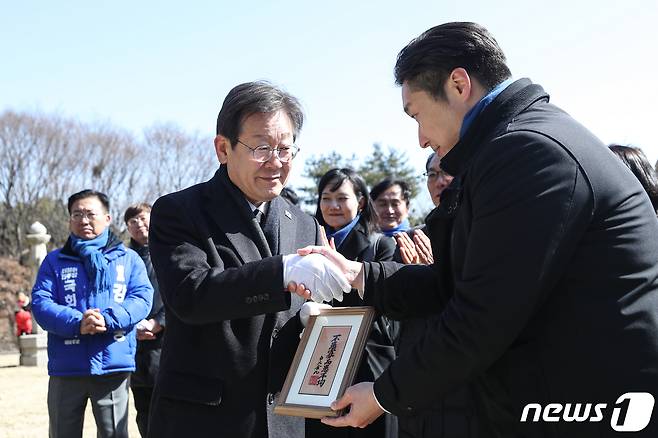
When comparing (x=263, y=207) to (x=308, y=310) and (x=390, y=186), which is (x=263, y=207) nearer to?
(x=308, y=310)

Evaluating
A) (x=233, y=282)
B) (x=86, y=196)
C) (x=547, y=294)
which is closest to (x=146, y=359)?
(x=86, y=196)

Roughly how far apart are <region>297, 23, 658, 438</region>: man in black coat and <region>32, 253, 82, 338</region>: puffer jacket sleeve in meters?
4.01

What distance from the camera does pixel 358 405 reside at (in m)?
2.31

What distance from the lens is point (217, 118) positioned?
10.2ft

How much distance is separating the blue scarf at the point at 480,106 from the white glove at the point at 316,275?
0.74 meters

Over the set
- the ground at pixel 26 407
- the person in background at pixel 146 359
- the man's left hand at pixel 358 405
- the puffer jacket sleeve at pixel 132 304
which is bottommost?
the ground at pixel 26 407

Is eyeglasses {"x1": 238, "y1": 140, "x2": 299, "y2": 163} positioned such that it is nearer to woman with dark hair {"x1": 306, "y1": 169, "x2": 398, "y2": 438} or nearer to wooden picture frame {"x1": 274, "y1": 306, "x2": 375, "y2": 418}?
Answer: wooden picture frame {"x1": 274, "y1": 306, "x2": 375, "y2": 418}

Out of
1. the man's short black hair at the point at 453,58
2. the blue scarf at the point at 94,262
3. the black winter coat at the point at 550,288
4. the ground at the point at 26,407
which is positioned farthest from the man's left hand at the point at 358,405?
the ground at the point at 26,407

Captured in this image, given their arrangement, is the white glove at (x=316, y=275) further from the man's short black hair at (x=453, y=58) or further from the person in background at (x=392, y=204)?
the person in background at (x=392, y=204)

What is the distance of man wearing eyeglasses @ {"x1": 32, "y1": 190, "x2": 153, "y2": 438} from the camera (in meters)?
5.62

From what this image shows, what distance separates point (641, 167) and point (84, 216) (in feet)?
13.9

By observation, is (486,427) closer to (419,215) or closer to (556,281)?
(556,281)

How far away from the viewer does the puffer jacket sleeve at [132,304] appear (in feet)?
18.7

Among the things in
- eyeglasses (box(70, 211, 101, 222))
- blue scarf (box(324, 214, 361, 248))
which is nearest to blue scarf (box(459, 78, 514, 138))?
blue scarf (box(324, 214, 361, 248))
